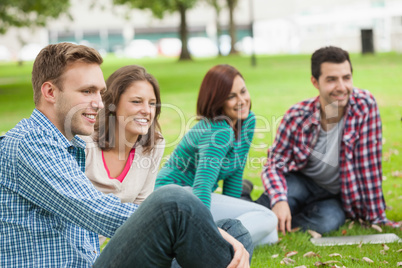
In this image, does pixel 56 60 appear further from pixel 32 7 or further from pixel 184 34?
pixel 184 34

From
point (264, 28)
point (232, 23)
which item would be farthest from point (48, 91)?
point (264, 28)

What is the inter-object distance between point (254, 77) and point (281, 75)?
3.58ft

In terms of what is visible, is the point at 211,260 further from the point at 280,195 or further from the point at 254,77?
the point at 254,77

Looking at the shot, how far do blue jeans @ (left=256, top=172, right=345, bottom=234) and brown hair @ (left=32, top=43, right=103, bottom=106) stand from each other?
3.14 meters

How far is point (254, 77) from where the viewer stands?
21922 mm

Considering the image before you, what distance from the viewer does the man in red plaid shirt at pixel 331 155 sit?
5.36 meters

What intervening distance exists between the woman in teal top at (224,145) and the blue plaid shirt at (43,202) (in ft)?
6.44

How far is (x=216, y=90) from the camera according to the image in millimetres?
4984

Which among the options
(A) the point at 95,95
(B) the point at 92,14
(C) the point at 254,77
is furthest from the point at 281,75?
(B) the point at 92,14

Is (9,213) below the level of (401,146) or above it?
above

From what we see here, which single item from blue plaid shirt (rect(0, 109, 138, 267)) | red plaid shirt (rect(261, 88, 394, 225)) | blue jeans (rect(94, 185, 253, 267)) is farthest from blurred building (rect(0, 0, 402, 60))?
blue jeans (rect(94, 185, 253, 267))

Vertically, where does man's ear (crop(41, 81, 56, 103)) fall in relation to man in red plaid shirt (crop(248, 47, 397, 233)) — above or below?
above

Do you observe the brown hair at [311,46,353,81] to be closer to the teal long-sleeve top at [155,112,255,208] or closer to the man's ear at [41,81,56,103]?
the teal long-sleeve top at [155,112,255,208]

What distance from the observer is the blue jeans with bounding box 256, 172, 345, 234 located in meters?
5.38
